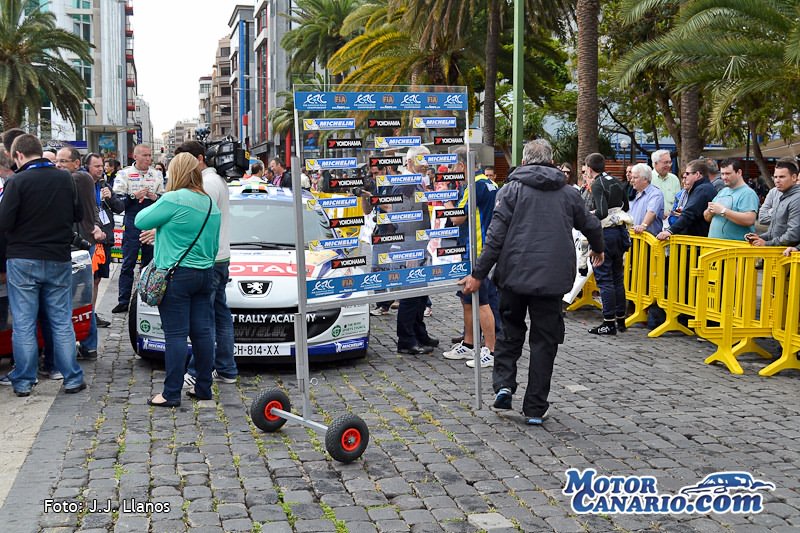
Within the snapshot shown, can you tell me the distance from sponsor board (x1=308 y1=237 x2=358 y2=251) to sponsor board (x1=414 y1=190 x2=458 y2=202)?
683mm

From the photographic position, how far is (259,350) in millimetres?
8250

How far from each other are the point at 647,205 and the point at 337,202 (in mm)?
6060

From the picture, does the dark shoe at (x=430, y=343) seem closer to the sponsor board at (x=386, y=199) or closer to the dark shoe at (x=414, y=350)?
the dark shoe at (x=414, y=350)

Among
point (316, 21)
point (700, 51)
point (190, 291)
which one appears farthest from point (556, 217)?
point (316, 21)

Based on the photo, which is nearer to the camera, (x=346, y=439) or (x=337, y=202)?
(x=346, y=439)

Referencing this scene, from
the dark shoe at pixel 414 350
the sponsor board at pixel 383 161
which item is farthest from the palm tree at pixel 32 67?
the sponsor board at pixel 383 161

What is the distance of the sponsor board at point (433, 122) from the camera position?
6.85 m

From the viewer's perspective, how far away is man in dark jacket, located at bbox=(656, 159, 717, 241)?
36.5ft

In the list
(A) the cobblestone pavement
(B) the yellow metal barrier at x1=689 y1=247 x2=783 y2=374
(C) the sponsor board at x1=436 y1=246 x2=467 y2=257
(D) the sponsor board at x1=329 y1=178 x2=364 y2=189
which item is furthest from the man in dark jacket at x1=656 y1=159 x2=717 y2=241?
(D) the sponsor board at x1=329 y1=178 x2=364 y2=189

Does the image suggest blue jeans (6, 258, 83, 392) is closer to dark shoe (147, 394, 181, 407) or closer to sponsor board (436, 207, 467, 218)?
dark shoe (147, 394, 181, 407)

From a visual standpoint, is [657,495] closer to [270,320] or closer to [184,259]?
[184,259]

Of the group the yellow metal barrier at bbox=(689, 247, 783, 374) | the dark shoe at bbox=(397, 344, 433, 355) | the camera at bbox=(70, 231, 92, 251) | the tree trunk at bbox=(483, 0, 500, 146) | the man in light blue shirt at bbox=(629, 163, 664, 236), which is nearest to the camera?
the camera at bbox=(70, 231, 92, 251)

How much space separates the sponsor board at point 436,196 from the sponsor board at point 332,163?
2.02 feet

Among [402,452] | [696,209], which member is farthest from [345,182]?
[696,209]
